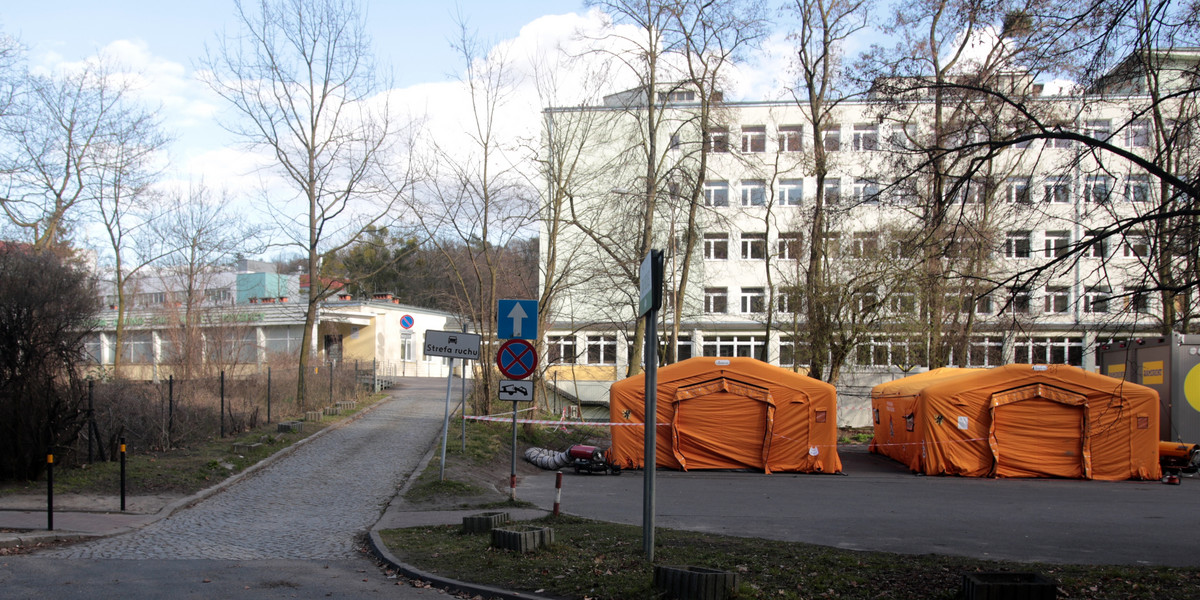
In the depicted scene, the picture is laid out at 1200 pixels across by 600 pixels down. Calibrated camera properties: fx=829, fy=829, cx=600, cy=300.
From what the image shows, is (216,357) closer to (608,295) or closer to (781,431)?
(608,295)

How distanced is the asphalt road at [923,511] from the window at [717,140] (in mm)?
10458

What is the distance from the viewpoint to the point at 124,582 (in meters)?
7.62

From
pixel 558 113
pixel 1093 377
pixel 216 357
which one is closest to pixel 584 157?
pixel 558 113

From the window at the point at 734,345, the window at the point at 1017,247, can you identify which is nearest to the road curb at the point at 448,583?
the window at the point at 1017,247

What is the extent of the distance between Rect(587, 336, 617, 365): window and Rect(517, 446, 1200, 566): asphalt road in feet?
85.2

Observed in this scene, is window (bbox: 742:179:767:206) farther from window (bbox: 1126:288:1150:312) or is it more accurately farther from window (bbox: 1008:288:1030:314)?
window (bbox: 1126:288:1150:312)

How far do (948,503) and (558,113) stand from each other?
1568 cm

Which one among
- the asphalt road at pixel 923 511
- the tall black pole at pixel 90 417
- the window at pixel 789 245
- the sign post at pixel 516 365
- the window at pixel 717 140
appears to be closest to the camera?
the asphalt road at pixel 923 511

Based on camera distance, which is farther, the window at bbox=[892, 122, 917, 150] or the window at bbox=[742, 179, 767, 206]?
the window at bbox=[742, 179, 767, 206]

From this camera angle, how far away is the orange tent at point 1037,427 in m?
19.3

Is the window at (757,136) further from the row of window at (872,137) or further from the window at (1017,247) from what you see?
the window at (1017,247)

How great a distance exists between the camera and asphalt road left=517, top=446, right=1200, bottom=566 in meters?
9.95

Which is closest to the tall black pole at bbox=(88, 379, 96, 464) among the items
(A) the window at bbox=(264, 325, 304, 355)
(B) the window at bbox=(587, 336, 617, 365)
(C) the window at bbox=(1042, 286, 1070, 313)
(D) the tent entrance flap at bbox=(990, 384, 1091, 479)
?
(C) the window at bbox=(1042, 286, 1070, 313)

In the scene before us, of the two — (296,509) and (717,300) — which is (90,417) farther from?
(717,300)
